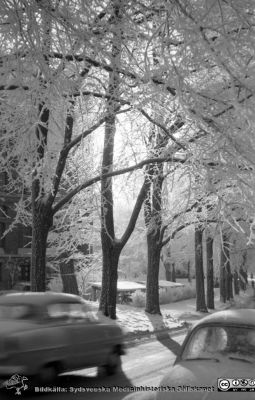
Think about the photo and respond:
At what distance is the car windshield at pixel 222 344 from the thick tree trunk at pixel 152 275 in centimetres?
1737

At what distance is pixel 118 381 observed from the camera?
906 cm

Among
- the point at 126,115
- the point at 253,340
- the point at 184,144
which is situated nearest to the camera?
the point at 253,340

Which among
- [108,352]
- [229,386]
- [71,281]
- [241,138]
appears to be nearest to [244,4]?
[241,138]

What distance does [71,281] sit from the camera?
81.9 ft

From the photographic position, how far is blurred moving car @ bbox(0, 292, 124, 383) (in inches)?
300

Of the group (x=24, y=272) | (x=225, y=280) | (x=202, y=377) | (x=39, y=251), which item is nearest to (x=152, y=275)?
(x=39, y=251)

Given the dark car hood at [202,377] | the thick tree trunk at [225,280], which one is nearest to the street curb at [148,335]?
the dark car hood at [202,377]

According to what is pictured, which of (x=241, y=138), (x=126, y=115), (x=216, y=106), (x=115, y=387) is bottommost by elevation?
(x=115, y=387)

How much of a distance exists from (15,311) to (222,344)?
13.9 feet

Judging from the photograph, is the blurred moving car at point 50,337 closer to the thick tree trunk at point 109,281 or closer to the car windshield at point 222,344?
the car windshield at point 222,344

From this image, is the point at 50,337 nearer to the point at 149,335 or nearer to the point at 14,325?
the point at 14,325

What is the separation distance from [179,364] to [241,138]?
13.8ft

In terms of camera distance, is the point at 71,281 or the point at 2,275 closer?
the point at 71,281

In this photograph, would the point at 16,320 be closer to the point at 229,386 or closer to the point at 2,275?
the point at 229,386
